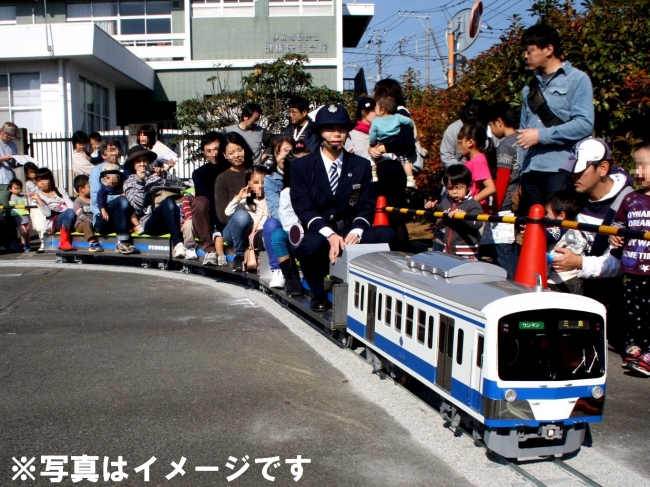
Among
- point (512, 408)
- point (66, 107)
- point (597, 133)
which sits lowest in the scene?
point (512, 408)

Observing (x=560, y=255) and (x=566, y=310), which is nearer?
(x=566, y=310)

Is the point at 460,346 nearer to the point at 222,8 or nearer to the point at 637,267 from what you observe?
the point at 637,267

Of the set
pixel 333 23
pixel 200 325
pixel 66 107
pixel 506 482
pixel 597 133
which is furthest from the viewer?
pixel 333 23

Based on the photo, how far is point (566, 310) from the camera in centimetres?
431

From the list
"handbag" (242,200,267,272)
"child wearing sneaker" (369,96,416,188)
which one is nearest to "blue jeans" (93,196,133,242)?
"handbag" (242,200,267,272)

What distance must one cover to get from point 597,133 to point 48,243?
9.30 metres

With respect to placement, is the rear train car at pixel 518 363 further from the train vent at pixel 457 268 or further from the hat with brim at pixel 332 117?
the hat with brim at pixel 332 117

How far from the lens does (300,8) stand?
3003cm

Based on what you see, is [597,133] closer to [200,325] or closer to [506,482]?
[200,325]

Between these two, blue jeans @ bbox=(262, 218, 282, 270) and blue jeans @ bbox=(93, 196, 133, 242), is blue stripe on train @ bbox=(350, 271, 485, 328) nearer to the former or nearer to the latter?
blue jeans @ bbox=(262, 218, 282, 270)

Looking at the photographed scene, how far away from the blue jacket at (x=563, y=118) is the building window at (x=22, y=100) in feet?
69.5

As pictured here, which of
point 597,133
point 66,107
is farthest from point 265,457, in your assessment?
point 66,107

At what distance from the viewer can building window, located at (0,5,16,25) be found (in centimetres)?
3089

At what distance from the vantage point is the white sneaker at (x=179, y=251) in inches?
463
